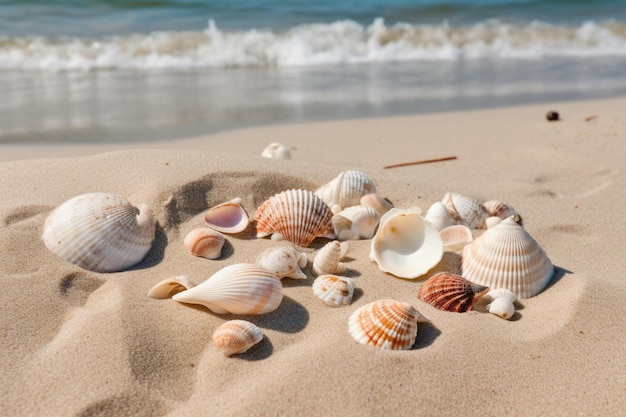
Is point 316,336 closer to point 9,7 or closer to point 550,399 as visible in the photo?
point 550,399

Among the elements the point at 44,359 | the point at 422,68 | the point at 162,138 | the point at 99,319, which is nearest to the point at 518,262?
the point at 99,319

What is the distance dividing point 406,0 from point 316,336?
41.8 feet

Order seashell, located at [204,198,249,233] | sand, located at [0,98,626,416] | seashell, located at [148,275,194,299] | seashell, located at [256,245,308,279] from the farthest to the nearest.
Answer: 1. seashell, located at [204,198,249,233]
2. seashell, located at [256,245,308,279]
3. seashell, located at [148,275,194,299]
4. sand, located at [0,98,626,416]

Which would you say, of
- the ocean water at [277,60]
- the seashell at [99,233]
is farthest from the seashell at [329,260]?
the ocean water at [277,60]

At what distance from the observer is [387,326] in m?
2.06

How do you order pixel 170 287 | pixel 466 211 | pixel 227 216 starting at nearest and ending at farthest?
pixel 170 287
pixel 227 216
pixel 466 211

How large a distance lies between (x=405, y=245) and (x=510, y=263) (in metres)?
0.44

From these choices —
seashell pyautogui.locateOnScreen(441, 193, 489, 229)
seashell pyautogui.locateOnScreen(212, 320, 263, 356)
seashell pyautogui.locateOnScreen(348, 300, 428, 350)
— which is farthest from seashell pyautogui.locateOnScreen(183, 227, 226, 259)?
seashell pyautogui.locateOnScreen(441, 193, 489, 229)

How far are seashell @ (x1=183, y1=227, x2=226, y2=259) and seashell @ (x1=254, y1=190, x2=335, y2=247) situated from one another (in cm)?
24

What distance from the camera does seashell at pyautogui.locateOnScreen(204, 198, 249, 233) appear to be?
2.85m

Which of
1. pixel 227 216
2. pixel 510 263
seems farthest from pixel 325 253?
pixel 510 263

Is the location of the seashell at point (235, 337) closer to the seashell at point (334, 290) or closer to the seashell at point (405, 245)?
the seashell at point (334, 290)

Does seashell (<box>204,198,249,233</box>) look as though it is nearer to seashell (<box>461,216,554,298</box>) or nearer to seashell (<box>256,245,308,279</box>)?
seashell (<box>256,245,308,279</box>)

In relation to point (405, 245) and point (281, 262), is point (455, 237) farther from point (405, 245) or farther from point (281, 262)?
point (281, 262)
